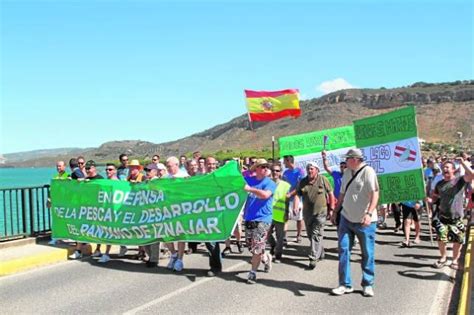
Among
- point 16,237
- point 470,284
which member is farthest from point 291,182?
point 16,237

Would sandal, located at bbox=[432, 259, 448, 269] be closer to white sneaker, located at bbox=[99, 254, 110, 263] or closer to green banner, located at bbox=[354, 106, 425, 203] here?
green banner, located at bbox=[354, 106, 425, 203]

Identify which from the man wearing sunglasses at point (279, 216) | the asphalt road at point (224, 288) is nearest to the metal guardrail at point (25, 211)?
the asphalt road at point (224, 288)

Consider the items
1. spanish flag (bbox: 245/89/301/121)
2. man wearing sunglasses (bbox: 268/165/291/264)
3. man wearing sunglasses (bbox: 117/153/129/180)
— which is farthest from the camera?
spanish flag (bbox: 245/89/301/121)

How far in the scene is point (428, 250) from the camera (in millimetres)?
10680

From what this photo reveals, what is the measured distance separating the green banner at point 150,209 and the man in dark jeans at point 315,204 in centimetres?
163

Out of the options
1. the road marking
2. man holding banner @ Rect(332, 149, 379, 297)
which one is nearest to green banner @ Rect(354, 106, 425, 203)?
man holding banner @ Rect(332, 149, 379, 297)

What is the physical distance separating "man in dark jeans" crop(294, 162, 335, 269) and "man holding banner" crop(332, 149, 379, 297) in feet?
5.96

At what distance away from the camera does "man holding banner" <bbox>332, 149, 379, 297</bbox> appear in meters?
7.18

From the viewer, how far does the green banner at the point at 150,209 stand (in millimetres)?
8609

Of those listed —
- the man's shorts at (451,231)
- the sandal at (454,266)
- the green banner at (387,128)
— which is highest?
the green banner at (387,128)

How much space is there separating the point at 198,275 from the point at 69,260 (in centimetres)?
301

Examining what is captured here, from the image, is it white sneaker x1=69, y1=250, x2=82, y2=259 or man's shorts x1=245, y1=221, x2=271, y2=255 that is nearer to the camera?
man's shorts x1=245, y1=221, x2=271, y2=255

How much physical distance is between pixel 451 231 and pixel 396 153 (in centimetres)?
215

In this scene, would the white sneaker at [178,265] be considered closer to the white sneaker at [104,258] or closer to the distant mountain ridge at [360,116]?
the white sneaker at [104,258]
